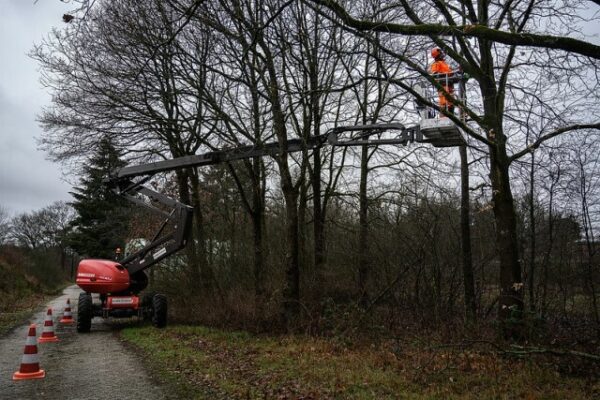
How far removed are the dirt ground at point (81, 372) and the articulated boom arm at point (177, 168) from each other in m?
2.75

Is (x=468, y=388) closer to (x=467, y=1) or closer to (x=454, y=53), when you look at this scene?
(x=454, y=53)

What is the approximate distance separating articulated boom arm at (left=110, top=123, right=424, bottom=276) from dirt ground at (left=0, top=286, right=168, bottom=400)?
275cm

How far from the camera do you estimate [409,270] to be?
1280 cm

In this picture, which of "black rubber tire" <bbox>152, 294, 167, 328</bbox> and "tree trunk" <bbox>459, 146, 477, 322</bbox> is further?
"black rubber tire" <bbox>152, 294, 167, 328</bbox>

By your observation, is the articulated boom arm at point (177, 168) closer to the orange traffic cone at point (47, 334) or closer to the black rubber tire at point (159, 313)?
the black rubber tire at point (159, 313)

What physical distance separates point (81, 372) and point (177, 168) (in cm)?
698

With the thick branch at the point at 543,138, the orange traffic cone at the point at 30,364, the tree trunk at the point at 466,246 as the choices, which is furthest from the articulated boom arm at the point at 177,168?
the orange traffic cone at the point at 30,364

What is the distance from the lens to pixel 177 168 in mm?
15031

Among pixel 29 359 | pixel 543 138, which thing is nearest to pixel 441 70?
pixel 543 138

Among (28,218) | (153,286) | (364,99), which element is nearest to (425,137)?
(364,99)

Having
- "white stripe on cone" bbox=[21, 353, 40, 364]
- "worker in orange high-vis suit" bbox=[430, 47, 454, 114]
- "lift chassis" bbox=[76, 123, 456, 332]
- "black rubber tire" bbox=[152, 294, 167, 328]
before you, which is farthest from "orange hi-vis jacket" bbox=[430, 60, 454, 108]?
"black rubber tire" bbox=[152, 294, 167, 328]

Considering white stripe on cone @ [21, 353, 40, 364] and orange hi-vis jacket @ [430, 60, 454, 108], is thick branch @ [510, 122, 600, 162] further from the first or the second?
white stripe on cone @ [21, 353, 40, 364]

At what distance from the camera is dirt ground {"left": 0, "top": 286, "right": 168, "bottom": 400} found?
7.73 m

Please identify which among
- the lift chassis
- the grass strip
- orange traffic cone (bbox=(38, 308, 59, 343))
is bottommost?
the grass strip
